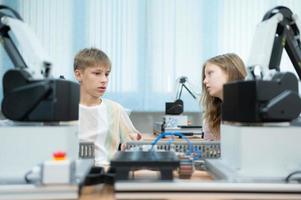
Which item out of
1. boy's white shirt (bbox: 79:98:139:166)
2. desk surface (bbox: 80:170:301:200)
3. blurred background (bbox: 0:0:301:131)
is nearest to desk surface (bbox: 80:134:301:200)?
desk surface (bbox: 80:170:301:200)

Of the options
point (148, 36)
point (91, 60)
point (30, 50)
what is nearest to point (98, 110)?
point (91, 60)

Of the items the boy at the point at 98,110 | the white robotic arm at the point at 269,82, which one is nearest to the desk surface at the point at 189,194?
the white robotic arm at the point at 269,82

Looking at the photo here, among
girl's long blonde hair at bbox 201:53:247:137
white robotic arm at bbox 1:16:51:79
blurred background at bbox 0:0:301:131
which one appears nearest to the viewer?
white robotic arm at bbox 1:16:51:79

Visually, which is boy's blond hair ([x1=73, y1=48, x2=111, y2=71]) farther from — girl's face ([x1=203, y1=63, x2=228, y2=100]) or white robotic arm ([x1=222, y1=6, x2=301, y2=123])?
white robotic arm ([x1=222, y1=6, x2=301, y2=123])

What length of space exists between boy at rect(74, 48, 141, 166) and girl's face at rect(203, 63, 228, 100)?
50 centimetres

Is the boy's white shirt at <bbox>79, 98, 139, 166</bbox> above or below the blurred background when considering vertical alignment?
below

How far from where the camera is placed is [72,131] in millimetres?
965

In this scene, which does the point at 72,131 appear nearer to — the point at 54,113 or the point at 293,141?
the point at 54,113

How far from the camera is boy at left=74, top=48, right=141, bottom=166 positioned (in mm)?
1918

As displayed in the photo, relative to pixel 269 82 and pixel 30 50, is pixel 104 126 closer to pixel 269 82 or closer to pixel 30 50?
pixel 30 50

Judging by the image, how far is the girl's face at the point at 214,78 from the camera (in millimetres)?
2051

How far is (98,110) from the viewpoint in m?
2.01

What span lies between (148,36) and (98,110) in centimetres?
156

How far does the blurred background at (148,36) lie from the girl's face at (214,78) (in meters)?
1.20
